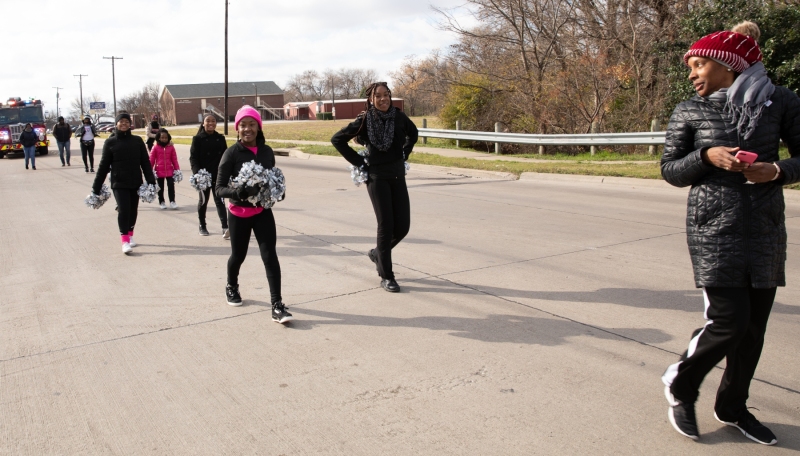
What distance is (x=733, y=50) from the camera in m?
3.14

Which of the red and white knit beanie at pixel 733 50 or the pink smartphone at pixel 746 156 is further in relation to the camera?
the red and white knit beanie at pixel 733 50

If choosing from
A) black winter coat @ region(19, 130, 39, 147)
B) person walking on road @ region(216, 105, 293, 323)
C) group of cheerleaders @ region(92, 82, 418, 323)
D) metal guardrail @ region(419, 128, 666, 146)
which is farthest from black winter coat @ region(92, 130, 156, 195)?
black winter coat @ region(19, 130, 39, 147)

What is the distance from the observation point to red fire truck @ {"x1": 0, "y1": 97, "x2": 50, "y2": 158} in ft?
104

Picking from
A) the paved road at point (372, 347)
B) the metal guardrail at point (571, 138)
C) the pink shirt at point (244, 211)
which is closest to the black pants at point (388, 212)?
the paved road at point (372, 347)

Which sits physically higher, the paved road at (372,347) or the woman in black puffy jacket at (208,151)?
the woman in black puffy jacket at (208,151)

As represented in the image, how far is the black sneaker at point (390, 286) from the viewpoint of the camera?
6.29m

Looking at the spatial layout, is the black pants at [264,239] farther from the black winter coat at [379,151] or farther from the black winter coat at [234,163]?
the black winter coat at [379,151]

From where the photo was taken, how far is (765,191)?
125 inches

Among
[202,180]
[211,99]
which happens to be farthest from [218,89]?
[202,180]

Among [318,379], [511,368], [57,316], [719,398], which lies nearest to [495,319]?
[511,368]

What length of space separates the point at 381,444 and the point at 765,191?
90.7 inches

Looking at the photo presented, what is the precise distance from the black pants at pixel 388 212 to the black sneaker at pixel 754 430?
11.5 feet

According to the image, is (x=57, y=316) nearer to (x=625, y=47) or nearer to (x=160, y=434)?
(x=160, y=434)

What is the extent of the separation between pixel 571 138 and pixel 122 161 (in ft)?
46.3
